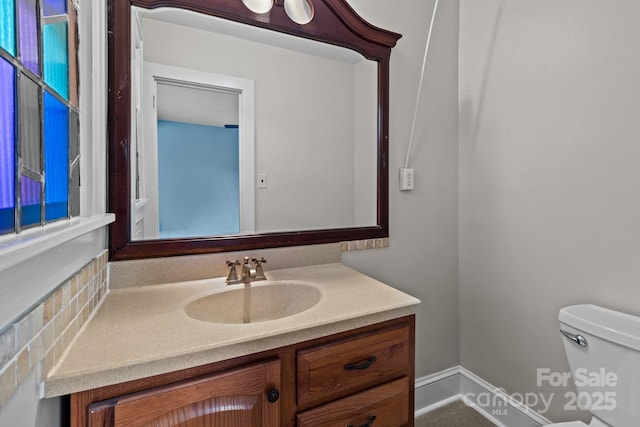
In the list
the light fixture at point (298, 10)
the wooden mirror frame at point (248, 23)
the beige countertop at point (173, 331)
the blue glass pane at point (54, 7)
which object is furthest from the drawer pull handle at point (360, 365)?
the light fixture at point (298, 10)

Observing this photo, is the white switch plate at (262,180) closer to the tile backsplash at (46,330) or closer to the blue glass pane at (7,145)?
the tile backsplash at (46,330)

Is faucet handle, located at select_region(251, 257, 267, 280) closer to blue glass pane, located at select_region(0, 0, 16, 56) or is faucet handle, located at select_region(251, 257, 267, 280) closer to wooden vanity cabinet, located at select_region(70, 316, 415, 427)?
wooden vanity cabinet, located at select_region(70, 316, 415, 427)

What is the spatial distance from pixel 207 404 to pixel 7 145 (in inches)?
23.7

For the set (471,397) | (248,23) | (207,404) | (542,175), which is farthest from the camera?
(471,397)

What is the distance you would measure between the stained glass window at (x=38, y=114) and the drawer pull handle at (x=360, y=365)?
30.1 inches

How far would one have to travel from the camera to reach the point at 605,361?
0.94 meters

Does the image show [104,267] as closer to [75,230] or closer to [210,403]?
[75,230]

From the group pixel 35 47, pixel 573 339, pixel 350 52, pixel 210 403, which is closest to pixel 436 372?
pixel 573 339

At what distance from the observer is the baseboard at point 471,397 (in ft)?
4.67

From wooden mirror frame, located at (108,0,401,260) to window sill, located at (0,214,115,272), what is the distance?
37cm

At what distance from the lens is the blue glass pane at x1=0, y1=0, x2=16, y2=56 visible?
17.4 inches

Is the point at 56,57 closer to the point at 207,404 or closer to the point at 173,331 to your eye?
the point at 173,331

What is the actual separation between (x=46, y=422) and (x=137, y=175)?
0.73 meters

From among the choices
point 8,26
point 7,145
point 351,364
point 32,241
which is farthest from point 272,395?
point 8,26
